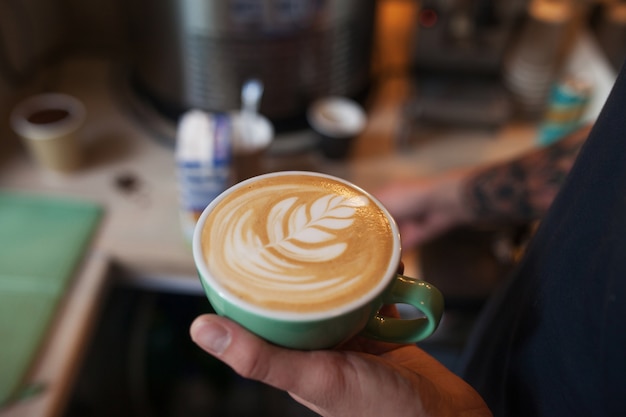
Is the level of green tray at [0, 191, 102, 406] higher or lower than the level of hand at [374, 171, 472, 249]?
lower

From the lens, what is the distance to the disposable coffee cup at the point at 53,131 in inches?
36.8

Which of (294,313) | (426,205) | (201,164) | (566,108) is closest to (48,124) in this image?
(201,164)

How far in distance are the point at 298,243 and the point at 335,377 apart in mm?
→ 109

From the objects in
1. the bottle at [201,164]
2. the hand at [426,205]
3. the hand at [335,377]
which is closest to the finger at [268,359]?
the hand at [335,377]

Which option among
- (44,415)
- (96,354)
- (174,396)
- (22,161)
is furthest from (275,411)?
(22,161)

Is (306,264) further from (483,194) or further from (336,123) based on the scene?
(336,123)

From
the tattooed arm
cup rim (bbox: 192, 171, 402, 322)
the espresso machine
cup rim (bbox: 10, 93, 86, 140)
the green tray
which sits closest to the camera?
cup rim (bbox: 192, 171, 402, 322)

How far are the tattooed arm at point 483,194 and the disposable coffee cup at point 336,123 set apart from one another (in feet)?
0.42

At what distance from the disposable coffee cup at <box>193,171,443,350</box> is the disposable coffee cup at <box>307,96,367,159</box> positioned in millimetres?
545

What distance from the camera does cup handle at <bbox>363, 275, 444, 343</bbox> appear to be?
16.3 inches

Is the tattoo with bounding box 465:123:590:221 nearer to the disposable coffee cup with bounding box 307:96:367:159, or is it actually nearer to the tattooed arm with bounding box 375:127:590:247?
the tattooed arm with bounding box 375:127:590:247

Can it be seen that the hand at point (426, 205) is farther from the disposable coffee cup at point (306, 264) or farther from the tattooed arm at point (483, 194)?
the disposable coffee cup at point (306, 264)

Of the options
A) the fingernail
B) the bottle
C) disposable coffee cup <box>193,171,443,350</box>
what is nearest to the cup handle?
disposable coffee cup <box>193,171,443,350</box>

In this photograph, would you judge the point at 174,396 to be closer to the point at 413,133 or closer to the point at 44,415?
the point at 44,415
